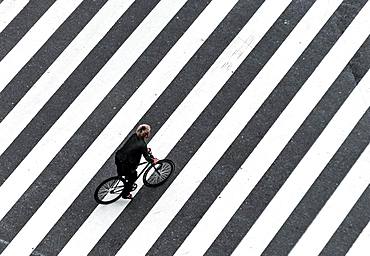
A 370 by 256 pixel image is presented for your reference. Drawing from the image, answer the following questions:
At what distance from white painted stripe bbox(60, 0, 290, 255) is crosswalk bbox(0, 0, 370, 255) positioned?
0.02 m

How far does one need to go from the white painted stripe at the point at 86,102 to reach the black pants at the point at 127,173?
5.33 ft

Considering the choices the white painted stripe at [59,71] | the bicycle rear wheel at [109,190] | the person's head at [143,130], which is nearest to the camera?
the person's head at [143,130]

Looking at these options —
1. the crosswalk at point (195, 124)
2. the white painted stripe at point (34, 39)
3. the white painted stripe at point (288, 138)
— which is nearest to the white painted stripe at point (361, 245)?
the crosswalk at point (195, 124)

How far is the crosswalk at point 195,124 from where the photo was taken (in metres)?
12.4

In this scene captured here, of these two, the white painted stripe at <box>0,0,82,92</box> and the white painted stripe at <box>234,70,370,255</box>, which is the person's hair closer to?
the white painted stripe at <box>234,70,370,255</box>

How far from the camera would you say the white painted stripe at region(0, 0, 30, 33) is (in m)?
14.2

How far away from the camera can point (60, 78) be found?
13695 millimetres

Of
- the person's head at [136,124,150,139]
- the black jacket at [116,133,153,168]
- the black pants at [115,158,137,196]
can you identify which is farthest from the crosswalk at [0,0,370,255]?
the person's head at [136,124,150,139]

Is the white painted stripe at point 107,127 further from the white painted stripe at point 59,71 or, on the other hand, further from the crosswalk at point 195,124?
the white painted stripe at point 59,71

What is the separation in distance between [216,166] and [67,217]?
9.09 feet

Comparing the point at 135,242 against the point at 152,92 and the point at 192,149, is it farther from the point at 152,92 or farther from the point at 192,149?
the point at 152,92

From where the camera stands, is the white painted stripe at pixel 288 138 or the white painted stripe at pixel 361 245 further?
the white painted stripe at pixel 288 138

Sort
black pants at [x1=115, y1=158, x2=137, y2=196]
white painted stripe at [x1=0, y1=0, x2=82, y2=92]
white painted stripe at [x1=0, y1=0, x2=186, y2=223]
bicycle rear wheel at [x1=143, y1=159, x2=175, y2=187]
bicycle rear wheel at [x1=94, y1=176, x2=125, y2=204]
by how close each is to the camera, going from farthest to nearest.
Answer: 1. white painted stripe at [x1=0, y1=0, x2=82, y2=92]
2. white painted stripe at [x1=0, y1=0, x2=186, y2=223]
3. bicycle rear wheel at [x1=143, y1=159, x2=175, y2=187]
4. bicycle rear wheel at [x1=94, y1=176, x2=125, y2=204]
5. black pants at [x1=115, y1=158, x2=137, y2=196]

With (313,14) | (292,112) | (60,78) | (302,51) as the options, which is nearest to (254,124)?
(292,112)
